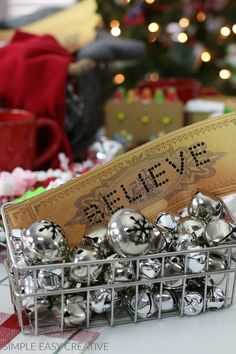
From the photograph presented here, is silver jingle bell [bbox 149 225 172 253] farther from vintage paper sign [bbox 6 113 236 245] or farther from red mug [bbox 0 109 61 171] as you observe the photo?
red mug [bbox 0 109 61 171]

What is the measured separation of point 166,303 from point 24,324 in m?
0.11

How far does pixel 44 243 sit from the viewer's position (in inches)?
16.1

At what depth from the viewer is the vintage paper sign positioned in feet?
1.55

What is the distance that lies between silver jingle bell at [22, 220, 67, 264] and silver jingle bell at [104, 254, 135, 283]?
0.12 feet

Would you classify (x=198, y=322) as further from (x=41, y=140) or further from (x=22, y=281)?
(x=41, y=140)

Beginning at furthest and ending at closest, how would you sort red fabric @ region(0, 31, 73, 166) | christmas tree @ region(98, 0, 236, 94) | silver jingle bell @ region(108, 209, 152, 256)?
1. christmas tree @ region(98, 0, 236, 94)
2. red fabric @ region(0, 31, 73, 166)
3. silver jingle bell @ region(108, 209, 152, 256)

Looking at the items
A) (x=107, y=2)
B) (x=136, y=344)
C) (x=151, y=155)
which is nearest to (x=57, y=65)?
(x=151, y=155)

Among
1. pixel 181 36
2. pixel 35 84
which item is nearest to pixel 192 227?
pixel 35 84

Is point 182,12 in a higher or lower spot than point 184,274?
lower

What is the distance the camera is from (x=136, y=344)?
42 centimetres

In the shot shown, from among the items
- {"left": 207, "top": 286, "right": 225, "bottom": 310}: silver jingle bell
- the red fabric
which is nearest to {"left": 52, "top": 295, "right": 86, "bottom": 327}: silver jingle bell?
{"left": 207, "top": 286, "right": 225, "bottom": 310}: silver jingle bell

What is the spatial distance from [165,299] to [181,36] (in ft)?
6.20

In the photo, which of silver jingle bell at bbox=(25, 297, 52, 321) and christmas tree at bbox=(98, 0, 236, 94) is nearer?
silver jingle bell at bbox=(25, 297, 52, 321)

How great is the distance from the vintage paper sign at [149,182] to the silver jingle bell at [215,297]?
0.26 feet
